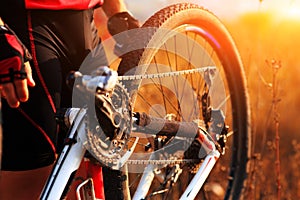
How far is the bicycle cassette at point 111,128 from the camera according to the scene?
1975 millimetres

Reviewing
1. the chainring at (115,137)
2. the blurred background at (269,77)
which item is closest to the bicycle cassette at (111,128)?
the chainring at (115,137)

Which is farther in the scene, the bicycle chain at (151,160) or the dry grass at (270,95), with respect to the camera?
the dry grass at (270,95)

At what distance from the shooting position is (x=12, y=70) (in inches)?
70.1

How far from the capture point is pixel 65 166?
199cm

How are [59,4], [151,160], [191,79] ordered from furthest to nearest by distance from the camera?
[191,79] → [151,160] → [59,4]

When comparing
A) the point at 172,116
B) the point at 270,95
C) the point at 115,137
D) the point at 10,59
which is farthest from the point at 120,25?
the point at 270,95

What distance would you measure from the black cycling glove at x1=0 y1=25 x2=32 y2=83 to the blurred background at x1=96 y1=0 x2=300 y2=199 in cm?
175

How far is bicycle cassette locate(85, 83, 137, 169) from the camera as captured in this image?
77.7 inches

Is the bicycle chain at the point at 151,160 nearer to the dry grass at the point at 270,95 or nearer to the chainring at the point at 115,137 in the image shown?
the chainring at the point at 115,137

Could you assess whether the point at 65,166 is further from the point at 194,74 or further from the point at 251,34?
the point at 251,34

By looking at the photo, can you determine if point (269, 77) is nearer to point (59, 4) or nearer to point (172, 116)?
point (172, 116)

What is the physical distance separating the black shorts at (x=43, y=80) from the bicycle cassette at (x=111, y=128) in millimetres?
→ 231

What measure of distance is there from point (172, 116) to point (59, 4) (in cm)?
66

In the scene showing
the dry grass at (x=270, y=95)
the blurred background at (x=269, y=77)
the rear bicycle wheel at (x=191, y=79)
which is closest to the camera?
the rear bicycle wheel at (x=191, y=79)
